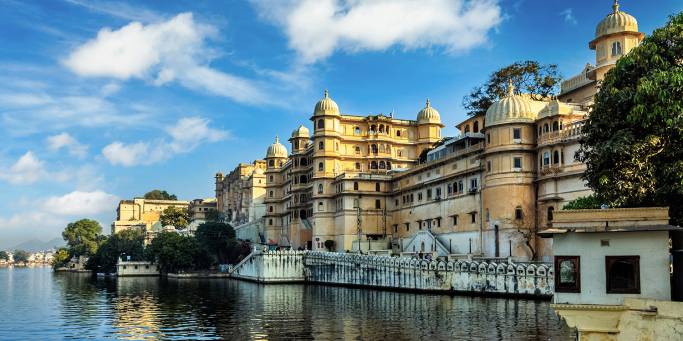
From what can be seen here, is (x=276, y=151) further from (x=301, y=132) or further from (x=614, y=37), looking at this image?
(x=614, y=37)

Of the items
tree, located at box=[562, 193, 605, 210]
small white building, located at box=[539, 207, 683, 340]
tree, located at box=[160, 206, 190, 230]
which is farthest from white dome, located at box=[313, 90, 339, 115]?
tree, located at box=[160, 206, 190, 230]

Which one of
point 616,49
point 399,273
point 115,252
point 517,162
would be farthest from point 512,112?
point 115,252

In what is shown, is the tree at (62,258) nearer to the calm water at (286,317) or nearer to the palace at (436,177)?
the palace at (436,177)

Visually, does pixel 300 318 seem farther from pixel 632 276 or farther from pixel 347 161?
pixel 347 161

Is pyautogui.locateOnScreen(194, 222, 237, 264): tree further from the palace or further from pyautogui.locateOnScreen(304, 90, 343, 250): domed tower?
pyautogui.locateOnScreen(304, 90, 343, 250): domed tower

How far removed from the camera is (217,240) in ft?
344

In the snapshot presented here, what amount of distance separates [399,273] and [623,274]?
4031 cm

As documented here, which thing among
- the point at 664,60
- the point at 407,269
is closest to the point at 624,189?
the point at 664,60

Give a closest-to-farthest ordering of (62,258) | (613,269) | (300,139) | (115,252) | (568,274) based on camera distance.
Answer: (613,269) < (568,274) < (300,139) < (115,252) < (62,258)

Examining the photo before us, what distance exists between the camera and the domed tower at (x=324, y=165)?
279ft

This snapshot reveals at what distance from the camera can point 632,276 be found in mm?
20688

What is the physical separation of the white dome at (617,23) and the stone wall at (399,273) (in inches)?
940

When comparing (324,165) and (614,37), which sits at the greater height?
(614,37)

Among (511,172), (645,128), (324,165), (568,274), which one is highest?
(324,165)
